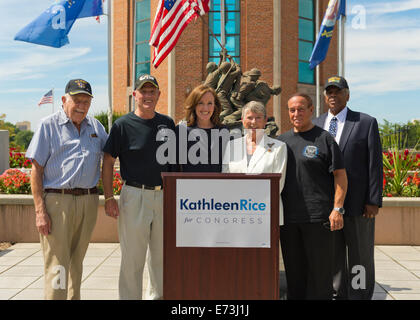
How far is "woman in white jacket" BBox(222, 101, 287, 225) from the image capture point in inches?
134

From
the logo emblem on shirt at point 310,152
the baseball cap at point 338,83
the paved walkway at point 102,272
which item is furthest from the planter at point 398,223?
the logo emblem on shirt at point 310,152

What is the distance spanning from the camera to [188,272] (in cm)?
287

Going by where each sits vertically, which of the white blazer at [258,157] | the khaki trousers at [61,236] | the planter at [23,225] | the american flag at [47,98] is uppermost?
the american flag at [47,98]

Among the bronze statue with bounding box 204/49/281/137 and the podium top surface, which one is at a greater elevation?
the bronze statue with bounding box 204/49/281/137

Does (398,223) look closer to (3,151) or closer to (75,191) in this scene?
(75,191)

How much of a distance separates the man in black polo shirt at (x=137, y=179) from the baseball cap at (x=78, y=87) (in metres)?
0.39

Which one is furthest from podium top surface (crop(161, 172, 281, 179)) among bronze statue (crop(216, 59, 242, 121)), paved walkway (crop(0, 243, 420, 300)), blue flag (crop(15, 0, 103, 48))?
blue flag (crop(15, 0, 103, 48))

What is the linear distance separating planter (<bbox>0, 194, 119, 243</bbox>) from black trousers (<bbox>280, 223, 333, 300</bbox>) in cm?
445

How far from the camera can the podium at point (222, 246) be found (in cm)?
282

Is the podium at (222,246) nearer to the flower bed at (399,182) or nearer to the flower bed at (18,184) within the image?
the flower bed at (18,184)

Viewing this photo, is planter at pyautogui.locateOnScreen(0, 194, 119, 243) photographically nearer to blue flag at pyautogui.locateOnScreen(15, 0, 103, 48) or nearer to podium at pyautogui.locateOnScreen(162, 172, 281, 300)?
podium at pyautogui.locateOnScreen(162, 172, 281, 300)
